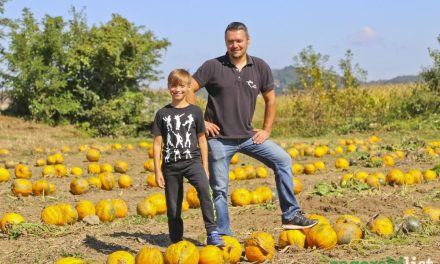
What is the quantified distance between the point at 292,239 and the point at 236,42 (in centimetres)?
187

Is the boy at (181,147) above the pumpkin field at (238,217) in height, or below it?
above

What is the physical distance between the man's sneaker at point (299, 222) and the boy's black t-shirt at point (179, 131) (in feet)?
3.57

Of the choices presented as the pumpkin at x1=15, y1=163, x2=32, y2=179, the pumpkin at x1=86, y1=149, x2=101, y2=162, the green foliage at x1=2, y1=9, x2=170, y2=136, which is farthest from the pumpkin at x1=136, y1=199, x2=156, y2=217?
the green foliage at x1=2, y1=9, x2=170, y2=136

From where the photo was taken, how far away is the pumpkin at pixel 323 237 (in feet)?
16.8

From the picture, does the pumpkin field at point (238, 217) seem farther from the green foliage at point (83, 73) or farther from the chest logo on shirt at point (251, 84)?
the green foliage at point (83, 73)

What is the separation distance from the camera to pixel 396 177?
9180mm

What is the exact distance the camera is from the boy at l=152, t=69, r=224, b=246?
527 centimetres

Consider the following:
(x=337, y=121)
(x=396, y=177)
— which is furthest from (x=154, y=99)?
(x=396, y=177)

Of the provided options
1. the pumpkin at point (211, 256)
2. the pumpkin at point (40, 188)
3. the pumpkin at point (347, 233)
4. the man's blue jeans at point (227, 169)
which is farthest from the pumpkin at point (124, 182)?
the pumpkin at point (211, 256)

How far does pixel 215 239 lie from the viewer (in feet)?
16.7

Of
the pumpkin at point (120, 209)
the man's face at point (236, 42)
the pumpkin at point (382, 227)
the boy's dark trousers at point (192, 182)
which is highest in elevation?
the man's face at point (236, 42)

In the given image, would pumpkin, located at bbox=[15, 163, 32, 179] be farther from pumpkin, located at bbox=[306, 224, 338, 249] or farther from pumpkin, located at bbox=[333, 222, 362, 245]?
pumpkin, located at bbox=[333, 222, 362, 245]

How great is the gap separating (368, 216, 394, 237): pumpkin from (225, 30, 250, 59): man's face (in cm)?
200

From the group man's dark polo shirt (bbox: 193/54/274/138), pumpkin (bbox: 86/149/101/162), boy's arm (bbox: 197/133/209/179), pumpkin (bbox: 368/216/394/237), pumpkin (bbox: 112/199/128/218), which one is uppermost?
man's dark polo shirt (bbox: 193/54/274/138)
